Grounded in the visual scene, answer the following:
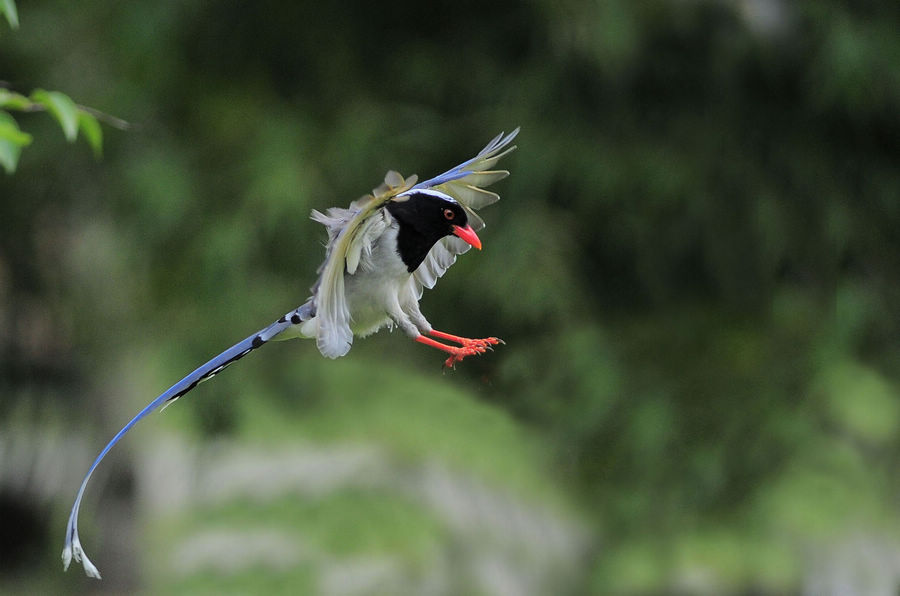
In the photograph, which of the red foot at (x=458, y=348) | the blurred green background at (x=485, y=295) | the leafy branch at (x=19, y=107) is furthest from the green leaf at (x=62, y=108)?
the blurred green background at (x=485, y=295)

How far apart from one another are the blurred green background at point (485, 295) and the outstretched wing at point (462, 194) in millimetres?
2525

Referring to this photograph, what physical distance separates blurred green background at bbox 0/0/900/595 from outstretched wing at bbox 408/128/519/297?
2.52 metres

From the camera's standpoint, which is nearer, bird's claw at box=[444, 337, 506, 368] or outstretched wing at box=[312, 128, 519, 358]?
outstretched wing at box=[312, 128, 519, 358]

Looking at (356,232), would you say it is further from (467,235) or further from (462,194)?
(462,194)

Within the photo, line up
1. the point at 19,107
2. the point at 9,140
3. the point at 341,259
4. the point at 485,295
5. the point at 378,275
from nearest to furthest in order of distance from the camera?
1. the point at 341,259
2. the point at 378,275
3. the point at 9,140
4. the point at 19,107
5. the point at 485,295

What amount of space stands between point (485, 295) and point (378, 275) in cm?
275

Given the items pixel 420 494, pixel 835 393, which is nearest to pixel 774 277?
pixel 835 393

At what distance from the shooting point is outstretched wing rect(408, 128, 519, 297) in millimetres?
1122

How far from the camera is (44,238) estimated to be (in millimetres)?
4184

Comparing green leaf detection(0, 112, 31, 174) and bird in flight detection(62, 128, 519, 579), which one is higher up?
green leaf detection(0, 112, 31, 174)

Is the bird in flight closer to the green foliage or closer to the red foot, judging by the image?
the red foot

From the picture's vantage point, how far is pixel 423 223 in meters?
1.05

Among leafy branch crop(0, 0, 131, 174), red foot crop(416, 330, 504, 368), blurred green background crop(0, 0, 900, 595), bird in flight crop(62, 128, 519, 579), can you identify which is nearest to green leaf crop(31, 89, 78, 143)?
leafy branch crop(0, 0, 131, 174)

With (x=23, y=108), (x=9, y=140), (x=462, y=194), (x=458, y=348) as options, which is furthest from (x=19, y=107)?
(x=458, y=348)
